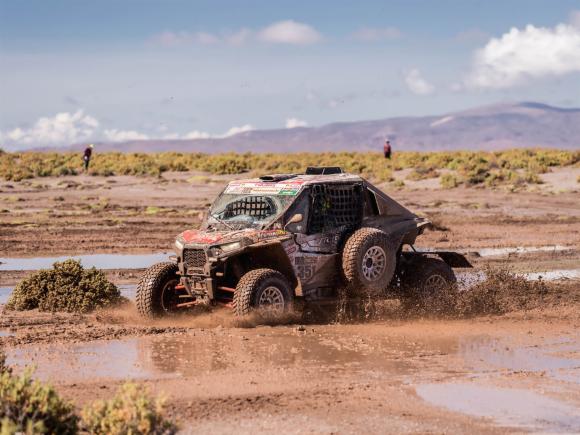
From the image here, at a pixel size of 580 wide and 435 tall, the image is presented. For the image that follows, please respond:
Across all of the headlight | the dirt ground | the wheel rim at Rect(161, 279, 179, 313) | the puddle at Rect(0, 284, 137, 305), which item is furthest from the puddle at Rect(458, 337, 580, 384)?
the puddle at Rect(0, 284, 137, 305)

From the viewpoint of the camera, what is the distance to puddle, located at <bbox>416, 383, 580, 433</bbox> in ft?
29.8

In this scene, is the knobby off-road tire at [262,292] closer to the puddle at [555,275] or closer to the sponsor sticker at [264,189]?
the sponsor sticker at [264,189]

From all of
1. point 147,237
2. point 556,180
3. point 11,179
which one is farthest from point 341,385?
point 11,179

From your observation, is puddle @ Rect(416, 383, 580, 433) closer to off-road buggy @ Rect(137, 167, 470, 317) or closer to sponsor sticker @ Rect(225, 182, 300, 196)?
off-road buggy @ Rect(137, 167, 470, 317)

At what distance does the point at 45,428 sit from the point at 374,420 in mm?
3102

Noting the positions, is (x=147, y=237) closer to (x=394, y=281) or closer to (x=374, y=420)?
(x=394, y=281)

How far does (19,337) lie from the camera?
13000 mm

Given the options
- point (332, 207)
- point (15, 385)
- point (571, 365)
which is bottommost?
point (571, 365)

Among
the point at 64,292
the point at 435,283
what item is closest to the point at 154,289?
the point at 64,292

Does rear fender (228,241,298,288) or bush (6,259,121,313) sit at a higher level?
rear fender (228,241,298,288)

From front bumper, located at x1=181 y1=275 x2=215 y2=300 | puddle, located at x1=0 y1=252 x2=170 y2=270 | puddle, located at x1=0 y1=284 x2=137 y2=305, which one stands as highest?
front bumper, located at x1=181 y1=275 x2=215 y2=300

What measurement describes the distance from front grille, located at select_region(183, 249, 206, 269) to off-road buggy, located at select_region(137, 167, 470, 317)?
0.01m

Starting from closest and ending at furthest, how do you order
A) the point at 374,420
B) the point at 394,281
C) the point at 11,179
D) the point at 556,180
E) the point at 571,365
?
1. the point at 374,420
2. the point at 571,365
3. the point at 394,281
4. the point at 556,180
5. the point at 11,179

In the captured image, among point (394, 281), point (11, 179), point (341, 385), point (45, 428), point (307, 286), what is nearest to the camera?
point (45, 428)
